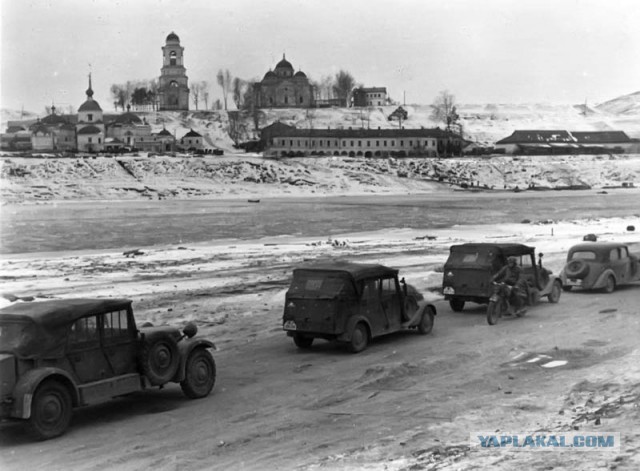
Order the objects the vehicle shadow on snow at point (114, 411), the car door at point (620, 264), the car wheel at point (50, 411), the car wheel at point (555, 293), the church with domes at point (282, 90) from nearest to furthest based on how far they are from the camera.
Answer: the car wheel at point (50, 411) < the vehicle shadow on snow at point (114, 411) < the car wheel at point (555, 293) < the car door at point (620, 264) < the church with domes at point (282, 90)

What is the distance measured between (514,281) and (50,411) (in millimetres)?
11782

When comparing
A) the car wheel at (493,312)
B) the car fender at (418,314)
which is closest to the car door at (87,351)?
the car fender at (418,314)

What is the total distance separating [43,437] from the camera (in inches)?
409

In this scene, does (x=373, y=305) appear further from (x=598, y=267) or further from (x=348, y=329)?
(x=598, y=267)

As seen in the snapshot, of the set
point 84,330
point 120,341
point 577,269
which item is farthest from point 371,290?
point 577,269

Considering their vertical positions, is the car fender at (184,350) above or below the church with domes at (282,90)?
below

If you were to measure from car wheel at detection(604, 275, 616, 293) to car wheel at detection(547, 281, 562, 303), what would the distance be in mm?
2001

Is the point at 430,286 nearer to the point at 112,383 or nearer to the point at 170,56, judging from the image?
the point at 112,383

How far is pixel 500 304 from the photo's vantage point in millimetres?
18656

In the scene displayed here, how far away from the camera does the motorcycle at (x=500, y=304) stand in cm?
1836

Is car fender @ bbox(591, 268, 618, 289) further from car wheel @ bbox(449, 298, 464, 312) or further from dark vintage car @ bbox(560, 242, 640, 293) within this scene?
car wheel @ bbox(449, 298, 464, 312)

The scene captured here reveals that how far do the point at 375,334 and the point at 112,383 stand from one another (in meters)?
6.08

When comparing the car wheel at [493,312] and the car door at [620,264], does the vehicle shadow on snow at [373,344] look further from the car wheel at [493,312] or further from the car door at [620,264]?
the car door at [620,264]

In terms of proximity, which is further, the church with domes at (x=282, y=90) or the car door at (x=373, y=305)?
the church with domes at (x=282, y=90)
